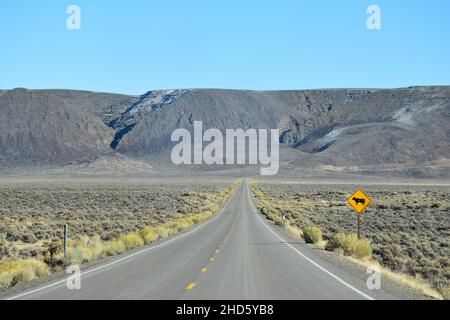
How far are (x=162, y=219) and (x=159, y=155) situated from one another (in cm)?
15326

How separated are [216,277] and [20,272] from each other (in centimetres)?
482

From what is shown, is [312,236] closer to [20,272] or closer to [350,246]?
[350,246]

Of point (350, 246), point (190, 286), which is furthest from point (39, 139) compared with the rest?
point (190, 286)

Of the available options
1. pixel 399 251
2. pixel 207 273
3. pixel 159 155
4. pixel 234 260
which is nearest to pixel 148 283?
pixel 207 273

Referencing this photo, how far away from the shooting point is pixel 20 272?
14.2 metres

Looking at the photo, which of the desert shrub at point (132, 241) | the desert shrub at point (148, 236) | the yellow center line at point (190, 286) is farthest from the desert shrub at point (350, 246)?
the yellow center line at point (190, 286)

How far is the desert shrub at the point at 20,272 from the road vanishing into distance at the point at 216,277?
1.20m

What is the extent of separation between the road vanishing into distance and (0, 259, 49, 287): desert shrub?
47.1 inches

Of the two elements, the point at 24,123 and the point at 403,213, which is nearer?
the point at 403,213

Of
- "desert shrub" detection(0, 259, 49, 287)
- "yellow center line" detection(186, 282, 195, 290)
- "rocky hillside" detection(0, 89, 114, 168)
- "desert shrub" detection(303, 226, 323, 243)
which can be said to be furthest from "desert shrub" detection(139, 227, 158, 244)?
"rocky hillside" detection(0, 89, 114, 168)

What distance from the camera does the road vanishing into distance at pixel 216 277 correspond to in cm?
1105

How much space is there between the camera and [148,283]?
40.8 ft

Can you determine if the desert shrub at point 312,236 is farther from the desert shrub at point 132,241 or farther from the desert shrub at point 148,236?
the desert shrub at point 132,241
